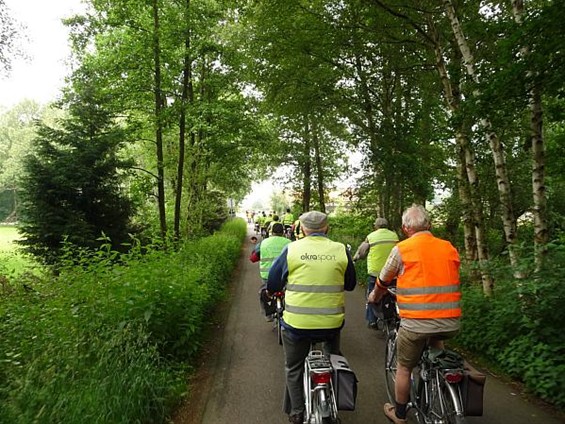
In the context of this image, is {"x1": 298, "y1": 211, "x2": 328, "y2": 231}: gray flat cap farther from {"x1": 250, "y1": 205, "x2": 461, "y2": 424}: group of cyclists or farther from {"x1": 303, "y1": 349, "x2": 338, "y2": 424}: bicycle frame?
{"x1": 303, "y1": 349, "x2": 338, "y2": 424}: bicycle frame

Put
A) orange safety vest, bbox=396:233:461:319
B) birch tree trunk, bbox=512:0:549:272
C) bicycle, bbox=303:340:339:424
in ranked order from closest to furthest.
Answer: bicycle, bbox=303:340:339:424 < orange safety vest, bbox=396:233:461:319 < birch tree trunk, bbox=512:0:549:272

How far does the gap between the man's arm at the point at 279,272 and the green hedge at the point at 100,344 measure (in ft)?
6.17

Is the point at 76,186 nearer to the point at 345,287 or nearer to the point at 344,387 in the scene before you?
the point at 345,287

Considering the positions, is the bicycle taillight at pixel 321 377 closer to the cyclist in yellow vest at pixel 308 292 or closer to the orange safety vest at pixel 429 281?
the cyclist in yellow vest at pixel 308 292

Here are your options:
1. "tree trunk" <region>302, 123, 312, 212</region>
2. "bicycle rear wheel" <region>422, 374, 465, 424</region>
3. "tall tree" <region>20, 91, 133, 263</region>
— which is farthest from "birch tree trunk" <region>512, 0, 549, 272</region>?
"tree trunk" <region>302, 123, 312, 212</region>

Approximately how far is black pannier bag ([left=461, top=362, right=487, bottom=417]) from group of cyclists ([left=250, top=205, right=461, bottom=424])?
39 centimetres

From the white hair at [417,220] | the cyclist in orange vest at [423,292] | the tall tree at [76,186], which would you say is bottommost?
the cyclist in orange vest at [423,292]

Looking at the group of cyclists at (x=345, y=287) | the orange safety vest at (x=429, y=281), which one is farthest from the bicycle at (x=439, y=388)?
the orange safety vest at (x=429, y=281)

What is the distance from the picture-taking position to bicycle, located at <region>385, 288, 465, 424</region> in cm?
294

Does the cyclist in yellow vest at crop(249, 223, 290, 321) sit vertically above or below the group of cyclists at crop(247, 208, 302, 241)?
below

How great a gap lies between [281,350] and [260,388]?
→ 142cm

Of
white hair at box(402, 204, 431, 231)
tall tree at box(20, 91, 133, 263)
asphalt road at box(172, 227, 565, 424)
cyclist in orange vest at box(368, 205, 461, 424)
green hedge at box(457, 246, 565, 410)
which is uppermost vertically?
tall tree at box(20, 91, 133, 263)

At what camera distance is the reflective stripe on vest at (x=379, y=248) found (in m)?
6.57

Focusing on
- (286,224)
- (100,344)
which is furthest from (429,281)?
(286,224)
